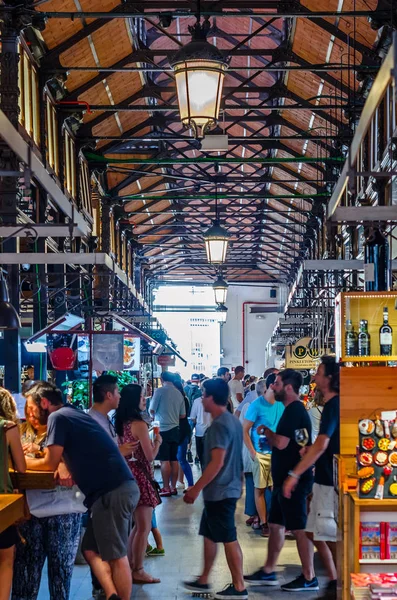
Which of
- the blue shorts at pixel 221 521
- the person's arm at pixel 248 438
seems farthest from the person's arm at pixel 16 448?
the person's arm at pixel 248 438

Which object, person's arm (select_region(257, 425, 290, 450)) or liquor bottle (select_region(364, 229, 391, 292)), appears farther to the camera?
liquor bottle (select_region(364, 229, 391, 292))

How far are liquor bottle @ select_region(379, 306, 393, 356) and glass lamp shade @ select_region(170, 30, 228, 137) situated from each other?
212 cm

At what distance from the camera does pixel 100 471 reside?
6.25 metres

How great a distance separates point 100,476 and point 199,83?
8.55ft

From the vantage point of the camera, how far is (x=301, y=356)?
63.1ft

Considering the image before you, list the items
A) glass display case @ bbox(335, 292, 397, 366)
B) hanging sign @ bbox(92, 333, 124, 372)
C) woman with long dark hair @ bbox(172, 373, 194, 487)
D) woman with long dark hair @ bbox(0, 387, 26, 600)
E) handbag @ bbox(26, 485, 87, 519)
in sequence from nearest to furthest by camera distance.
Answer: woman with long dark hair @ bbox(0, 387, 26, 600), handbag @ bbox(26, 485, 87, 519), glass display case @ bbox(335, 292, 397, 366), hanging sign @ bbox(92, 333, 124, 372), woman with long dark hair @ bbox(172, 373, 194, 487)

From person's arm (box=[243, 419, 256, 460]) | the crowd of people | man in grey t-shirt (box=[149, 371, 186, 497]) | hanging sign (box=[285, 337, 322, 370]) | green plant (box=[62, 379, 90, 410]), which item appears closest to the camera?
the crowd of people

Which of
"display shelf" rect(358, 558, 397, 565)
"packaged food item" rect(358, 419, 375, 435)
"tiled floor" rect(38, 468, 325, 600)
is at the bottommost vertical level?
"tiled floor" rect(38, 468, 325, 600)

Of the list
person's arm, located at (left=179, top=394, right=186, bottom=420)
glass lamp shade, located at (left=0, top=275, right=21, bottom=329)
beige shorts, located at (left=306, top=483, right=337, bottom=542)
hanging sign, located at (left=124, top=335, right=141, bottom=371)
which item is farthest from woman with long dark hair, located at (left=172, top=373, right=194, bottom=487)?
beige shorts, located at (left=306, top=483, right=337, bottom=542)

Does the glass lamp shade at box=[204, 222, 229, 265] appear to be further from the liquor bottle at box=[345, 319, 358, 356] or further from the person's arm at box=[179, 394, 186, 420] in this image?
the liquor bottle at box=[345, 319, 358, 356]

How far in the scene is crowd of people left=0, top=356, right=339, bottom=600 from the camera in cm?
627

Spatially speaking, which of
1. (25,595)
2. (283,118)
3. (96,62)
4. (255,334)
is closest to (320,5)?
(96,62)

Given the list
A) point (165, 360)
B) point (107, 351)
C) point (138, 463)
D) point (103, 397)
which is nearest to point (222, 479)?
point (138, 463)

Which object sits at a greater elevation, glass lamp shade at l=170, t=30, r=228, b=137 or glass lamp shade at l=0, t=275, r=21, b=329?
glass lamp shade at l=170, t=30, r=228, b=137
